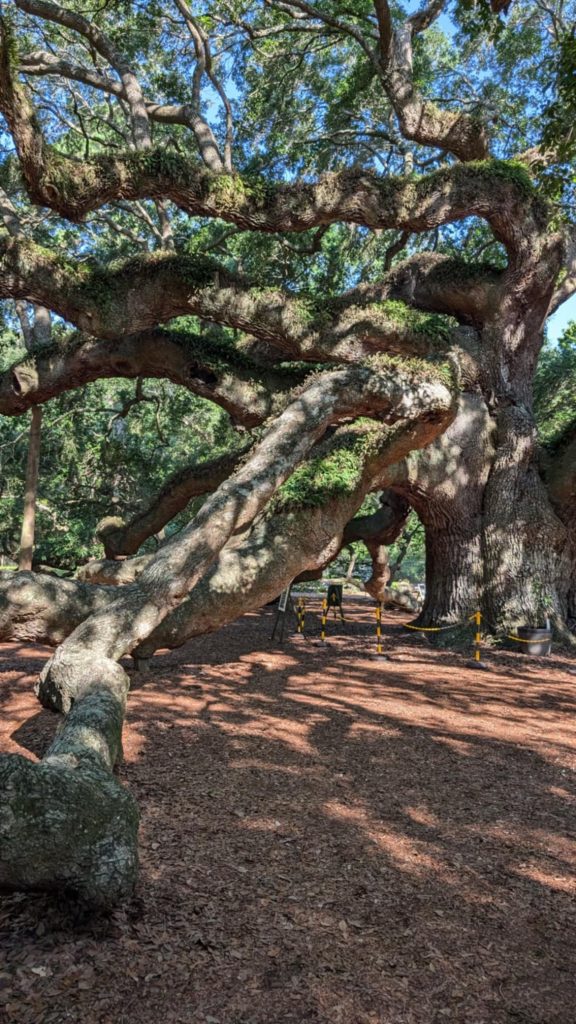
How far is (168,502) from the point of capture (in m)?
13.2

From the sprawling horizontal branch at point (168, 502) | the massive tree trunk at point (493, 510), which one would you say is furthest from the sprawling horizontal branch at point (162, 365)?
the massive tree trunk at point (493, 510)

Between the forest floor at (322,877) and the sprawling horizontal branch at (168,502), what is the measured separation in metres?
6.81

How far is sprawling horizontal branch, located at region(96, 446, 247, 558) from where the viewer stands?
12.6 meters

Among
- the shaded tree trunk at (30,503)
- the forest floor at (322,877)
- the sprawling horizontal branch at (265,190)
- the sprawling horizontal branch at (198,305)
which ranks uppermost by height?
the sprawling horizontal branch at (265,190)

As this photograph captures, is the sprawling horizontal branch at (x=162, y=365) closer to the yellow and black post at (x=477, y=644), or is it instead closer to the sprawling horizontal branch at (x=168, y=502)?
the sprawling horizontal branch at (x=168, y=502)

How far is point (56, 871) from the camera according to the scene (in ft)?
8.14

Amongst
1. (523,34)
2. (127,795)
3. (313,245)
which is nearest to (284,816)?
(127,795)

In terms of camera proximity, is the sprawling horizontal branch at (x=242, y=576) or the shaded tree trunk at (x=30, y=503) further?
the shaded tree trunk at (x=30, y=503)

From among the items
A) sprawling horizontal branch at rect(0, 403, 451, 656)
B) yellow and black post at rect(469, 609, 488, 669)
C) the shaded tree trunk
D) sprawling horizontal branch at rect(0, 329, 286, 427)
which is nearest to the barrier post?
yellow and black post at rect(469, 609, 488, 669)

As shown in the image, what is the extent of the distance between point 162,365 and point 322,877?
9.01 metres

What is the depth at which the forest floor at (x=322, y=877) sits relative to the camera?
228cm

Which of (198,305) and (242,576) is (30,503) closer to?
(198,305)

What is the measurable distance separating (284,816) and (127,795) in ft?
3.98

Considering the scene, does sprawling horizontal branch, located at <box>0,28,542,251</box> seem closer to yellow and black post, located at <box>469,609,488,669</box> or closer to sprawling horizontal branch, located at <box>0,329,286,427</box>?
sprawling horizontal branch, located at <box>0,329,286,427</box>
